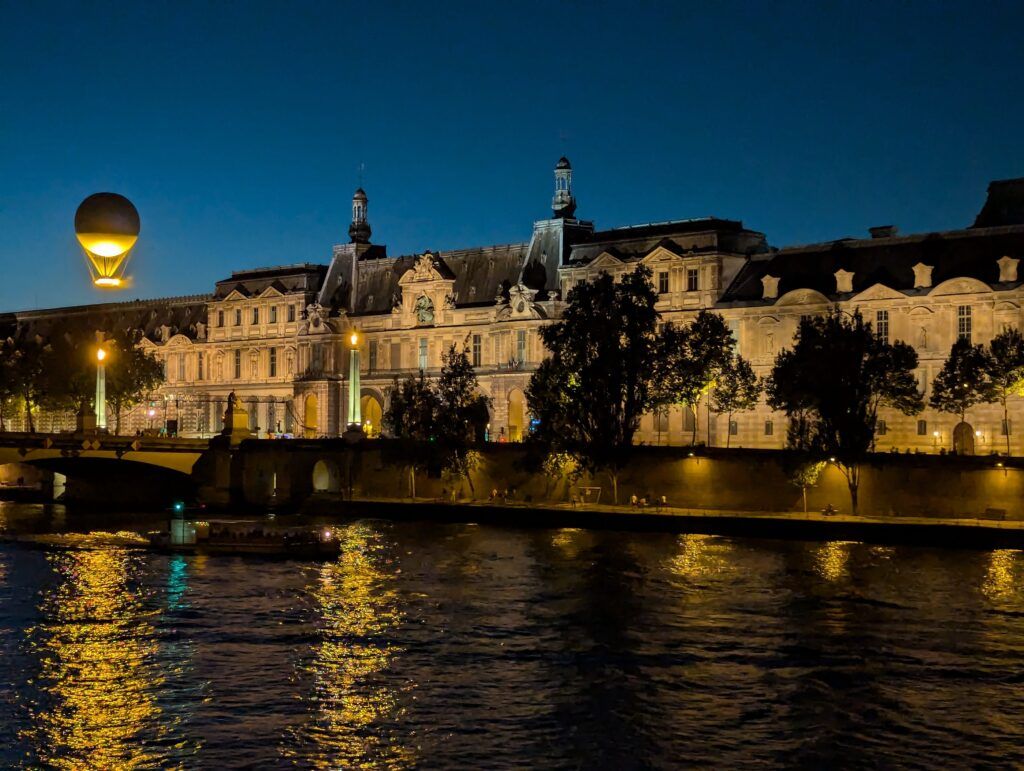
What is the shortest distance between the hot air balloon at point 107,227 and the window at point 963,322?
4930cm

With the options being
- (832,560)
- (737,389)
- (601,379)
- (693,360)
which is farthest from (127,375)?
(832,560)

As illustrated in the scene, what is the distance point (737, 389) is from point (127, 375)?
60418 mm

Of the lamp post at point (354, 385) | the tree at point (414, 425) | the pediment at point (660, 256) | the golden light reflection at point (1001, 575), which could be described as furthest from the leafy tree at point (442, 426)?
the golden light reflection at point (1001, 575)

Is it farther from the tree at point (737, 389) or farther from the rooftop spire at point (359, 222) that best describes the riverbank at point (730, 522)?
the rooftop spire at point (359, 222)

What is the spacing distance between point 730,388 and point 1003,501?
20.1 meters

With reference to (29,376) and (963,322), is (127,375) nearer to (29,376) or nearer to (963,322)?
(29,376)

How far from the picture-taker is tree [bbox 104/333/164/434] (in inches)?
4825

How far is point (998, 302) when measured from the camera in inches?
3132

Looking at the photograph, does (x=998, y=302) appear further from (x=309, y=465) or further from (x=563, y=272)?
(x=309, y=465)

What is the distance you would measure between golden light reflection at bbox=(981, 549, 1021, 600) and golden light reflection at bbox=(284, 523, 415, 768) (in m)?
21.8

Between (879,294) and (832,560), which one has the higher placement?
(879,294)

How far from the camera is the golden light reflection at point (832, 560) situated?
57875 mm

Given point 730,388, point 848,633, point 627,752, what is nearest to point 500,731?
point 627,752

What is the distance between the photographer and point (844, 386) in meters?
73.2
